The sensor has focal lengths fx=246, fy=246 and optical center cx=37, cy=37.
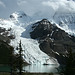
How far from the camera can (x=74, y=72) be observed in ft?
114

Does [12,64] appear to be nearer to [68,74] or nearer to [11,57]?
[11,57]

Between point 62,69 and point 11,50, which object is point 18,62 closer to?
point 11,50

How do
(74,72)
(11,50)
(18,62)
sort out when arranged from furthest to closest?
(11,50) < (18,62) < (74,72)

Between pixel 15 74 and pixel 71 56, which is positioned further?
pixel 15 74

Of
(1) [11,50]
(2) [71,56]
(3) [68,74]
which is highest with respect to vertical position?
(1) [11,50]

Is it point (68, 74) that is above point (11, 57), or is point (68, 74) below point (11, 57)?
below

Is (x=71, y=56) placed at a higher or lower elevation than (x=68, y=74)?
higher

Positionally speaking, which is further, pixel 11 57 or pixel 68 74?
pixel 11 57

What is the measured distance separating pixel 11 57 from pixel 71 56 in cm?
1913

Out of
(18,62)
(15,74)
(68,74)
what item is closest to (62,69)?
(68,74)

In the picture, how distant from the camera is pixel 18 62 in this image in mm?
48062

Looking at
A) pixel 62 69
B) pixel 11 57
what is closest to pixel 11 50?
pixel 11 57

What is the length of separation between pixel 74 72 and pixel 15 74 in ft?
65.7

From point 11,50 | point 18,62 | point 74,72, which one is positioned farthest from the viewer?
point 11,50
